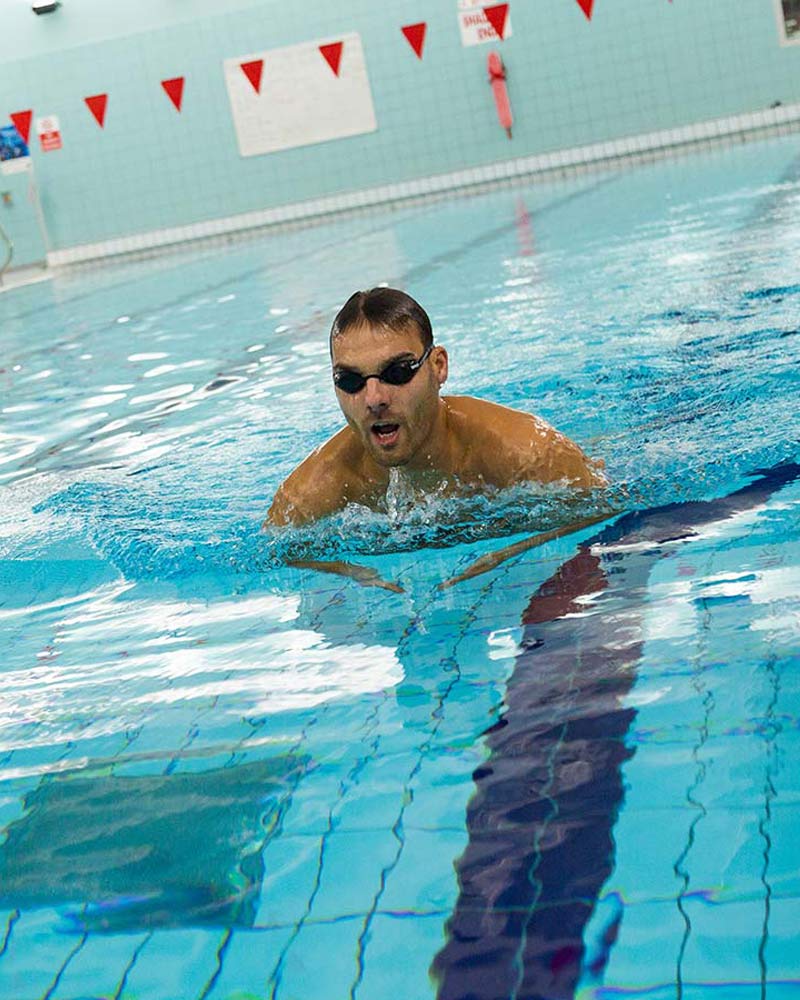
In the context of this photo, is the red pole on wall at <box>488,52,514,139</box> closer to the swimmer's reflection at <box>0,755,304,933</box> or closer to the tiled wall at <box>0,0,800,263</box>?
the tiled wall at <box>0,0,800,263</box>

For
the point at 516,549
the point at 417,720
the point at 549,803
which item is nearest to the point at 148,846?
the point at 417,720

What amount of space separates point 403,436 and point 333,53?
14.5 metres

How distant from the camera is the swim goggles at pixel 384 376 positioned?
281cm

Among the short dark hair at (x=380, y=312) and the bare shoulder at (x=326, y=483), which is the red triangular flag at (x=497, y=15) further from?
the short dark hair at (x=380, y=312)

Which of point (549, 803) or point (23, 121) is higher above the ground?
point (23, 121)

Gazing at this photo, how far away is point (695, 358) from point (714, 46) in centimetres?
1194

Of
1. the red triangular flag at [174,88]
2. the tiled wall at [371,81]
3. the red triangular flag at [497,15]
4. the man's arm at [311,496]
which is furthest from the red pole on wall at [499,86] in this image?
the man's arm at [311,496]

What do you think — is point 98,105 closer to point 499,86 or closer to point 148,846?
point 499,86

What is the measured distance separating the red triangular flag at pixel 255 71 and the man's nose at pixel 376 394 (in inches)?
581

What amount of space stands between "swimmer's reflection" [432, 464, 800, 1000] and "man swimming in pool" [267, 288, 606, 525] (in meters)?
0.49

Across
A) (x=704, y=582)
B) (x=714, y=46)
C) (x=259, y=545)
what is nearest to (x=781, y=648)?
(x=704, y=582)

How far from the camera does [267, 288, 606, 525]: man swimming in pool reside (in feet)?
9.22

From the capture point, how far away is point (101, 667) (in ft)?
8.89

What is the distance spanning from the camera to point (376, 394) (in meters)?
2.81
